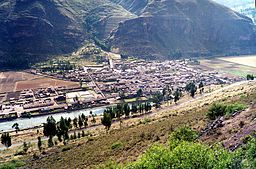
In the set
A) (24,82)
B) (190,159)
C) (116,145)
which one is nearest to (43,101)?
(24,82)

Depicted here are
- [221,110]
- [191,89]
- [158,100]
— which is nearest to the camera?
[221,110]

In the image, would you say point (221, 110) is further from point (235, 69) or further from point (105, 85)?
point (235, 69)

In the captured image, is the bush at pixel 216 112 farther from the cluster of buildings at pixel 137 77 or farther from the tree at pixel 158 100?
the cluster of buildings at pixel 137 77

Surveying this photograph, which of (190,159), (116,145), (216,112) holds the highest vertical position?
(190,159)

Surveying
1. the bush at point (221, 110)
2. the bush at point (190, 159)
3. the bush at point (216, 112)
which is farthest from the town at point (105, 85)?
the bush at point (190, 159)

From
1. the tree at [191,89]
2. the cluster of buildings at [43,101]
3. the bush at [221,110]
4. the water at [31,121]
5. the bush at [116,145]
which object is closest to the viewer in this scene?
the bush at [221,110]

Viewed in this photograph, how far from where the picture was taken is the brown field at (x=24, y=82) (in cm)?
15588

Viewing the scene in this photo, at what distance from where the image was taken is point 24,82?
532 feet

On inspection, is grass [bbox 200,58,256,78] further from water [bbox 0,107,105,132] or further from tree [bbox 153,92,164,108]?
water [bbox 0,107,105,132]

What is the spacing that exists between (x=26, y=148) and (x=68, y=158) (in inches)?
1196

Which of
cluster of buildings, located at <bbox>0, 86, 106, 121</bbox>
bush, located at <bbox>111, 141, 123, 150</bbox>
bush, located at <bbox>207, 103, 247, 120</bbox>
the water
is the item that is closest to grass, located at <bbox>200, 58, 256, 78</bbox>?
cluster of buildings, located at <bbox>0, 86, 106, 121</bbox>

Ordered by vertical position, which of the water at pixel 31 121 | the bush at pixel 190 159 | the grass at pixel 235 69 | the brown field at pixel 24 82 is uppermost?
the bush at pixel 190 159

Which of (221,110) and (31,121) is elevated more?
(221,110)

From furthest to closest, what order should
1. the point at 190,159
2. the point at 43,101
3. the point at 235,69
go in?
the point at 235,69 < the point at 43,101 < the point at 190,159
